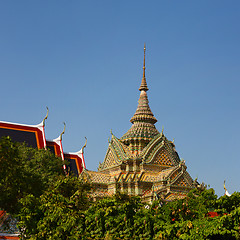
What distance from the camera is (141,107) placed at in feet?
131

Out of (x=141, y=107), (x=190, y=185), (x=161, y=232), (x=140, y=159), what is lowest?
(x=161, y=232)

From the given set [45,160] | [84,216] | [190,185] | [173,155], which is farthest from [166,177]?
[84,216]

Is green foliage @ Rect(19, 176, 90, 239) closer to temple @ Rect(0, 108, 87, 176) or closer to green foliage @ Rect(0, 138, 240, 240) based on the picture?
green foliage @ Rect(0, 138, 240, 240)

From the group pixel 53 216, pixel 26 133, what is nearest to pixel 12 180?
pixel 53 216

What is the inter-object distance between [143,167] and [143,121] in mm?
5464

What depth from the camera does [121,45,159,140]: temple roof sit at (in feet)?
123

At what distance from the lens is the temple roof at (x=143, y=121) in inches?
1470

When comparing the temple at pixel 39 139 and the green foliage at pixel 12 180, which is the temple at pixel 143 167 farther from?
the green foliage at pixel 12 180

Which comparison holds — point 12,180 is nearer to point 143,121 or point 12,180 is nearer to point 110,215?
point 110,215

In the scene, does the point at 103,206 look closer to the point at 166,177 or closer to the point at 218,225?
the point at 218,225

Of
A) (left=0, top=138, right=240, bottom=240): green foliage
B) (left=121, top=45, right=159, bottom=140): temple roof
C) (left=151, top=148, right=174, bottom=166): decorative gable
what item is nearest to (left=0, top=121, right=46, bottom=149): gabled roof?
(left=121, top=45, right=159, bottom=140): temple roof

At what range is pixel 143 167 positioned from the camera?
34781 millimetres

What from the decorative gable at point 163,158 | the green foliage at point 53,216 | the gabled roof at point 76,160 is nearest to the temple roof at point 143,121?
the decorative gable at point 163,158

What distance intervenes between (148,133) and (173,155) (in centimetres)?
261
